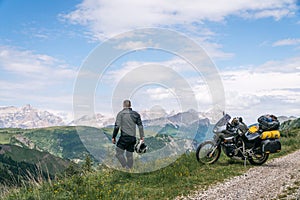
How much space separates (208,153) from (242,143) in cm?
135

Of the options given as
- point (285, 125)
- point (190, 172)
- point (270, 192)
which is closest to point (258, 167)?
point (190, 172)

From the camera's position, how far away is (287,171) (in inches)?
433

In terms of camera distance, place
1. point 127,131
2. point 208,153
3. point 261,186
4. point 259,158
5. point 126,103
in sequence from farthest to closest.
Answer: point 259,158 → point 208,153 → point 126,103 → point 127,131 → point 261,186

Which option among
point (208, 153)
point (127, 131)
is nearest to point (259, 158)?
point (208, 153)

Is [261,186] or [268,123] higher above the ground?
[268,123]

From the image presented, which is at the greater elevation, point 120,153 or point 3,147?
point 120,153

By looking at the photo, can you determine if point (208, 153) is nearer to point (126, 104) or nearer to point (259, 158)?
point (259, 158)

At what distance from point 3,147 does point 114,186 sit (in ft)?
623

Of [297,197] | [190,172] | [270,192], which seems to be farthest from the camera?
[190,172]

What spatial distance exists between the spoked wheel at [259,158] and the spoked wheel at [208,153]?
4.53 feet

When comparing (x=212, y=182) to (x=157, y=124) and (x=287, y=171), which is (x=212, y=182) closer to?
(x=287, y=171)

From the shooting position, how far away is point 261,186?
29.8 ft

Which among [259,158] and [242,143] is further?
[259,158]

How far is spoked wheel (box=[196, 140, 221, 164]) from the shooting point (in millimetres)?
12133
